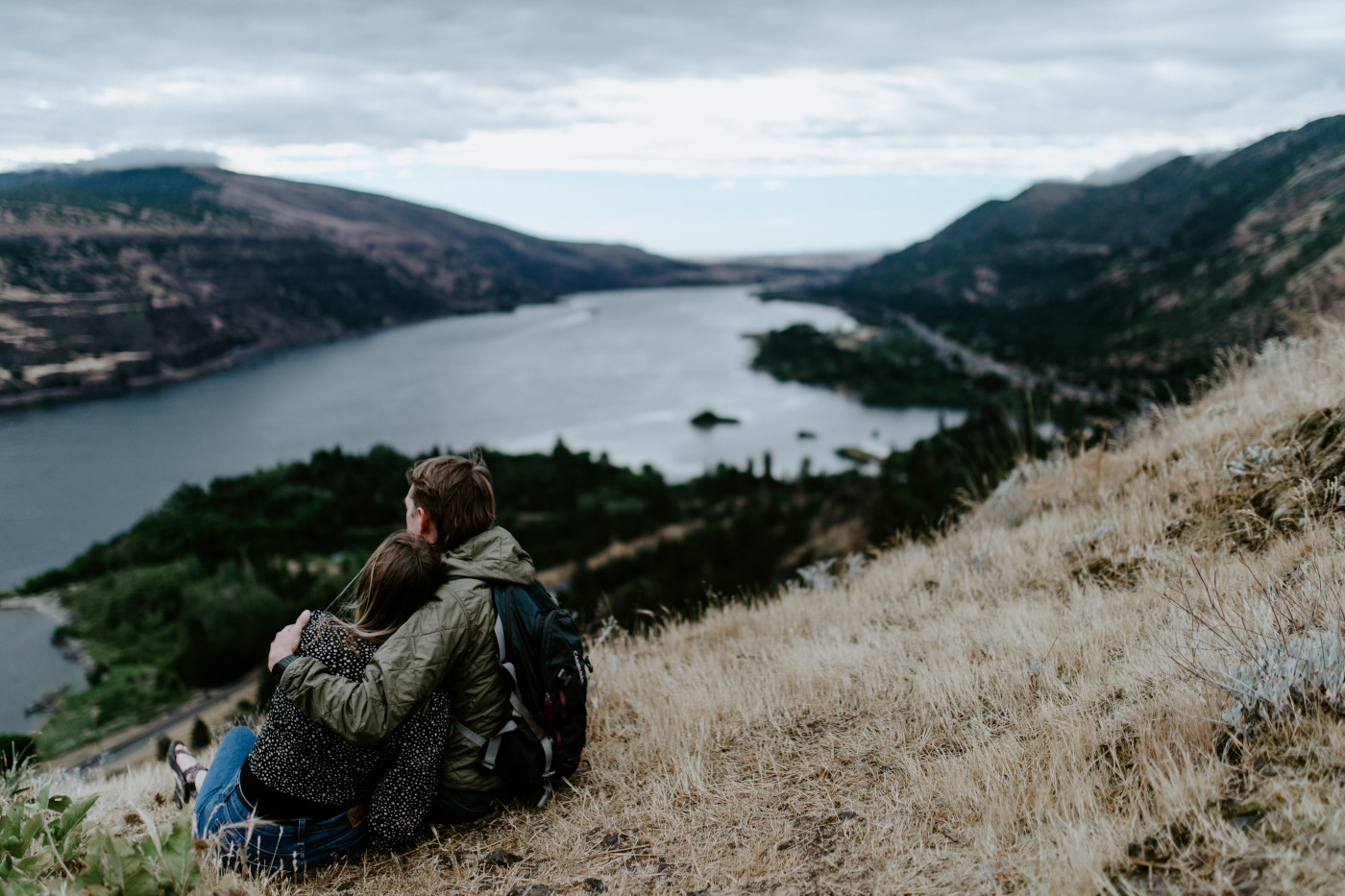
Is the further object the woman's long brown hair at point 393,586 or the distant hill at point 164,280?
the distant hill at point 164,280

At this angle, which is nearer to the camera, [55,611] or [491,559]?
[491,559]

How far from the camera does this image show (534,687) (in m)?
2.50

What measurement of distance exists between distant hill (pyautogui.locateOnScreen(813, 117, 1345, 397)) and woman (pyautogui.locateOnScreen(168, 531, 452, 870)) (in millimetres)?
6411

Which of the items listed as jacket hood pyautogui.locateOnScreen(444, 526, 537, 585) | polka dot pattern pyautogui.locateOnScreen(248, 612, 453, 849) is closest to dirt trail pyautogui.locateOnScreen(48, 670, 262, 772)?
polka dot pattern pyautogui.locateOnScreen(248, 612, 453, 849)

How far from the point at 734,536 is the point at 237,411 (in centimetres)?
8467

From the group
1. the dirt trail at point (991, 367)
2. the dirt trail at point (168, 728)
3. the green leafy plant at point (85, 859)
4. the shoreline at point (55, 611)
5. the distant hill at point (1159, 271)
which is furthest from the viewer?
the dirt trail at point (991, 367)

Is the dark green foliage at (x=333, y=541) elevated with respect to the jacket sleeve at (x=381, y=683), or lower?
lower

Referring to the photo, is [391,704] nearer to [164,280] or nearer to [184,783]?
[184,783]

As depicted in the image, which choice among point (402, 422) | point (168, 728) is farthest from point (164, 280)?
point (168, 728)

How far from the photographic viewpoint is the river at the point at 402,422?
69.4 metres

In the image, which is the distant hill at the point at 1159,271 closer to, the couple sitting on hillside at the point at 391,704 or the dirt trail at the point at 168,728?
the couple sitting on hillside at the point at 391,704

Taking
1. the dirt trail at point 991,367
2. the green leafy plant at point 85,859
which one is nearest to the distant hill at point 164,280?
the green leafy plant at point 85,859

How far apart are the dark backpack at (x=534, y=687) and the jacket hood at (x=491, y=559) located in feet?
0.18

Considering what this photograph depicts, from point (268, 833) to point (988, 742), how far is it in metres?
2.45
